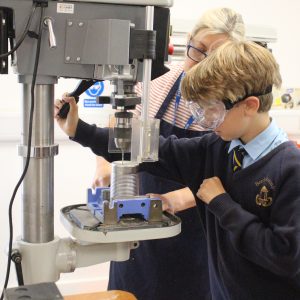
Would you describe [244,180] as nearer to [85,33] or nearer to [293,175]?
[293,175]

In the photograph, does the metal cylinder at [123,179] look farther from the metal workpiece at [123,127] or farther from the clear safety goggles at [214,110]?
the clear safety goggles at [214,110]

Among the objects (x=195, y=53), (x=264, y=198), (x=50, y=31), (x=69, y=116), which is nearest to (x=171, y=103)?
(x=195, y=53)

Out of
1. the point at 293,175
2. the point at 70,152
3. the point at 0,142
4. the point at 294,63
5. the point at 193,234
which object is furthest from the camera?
the point at 294,63

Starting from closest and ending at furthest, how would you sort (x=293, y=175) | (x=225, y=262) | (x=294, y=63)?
(x=293, y=175) < (x=225, y=262) < (x=294, y=63)

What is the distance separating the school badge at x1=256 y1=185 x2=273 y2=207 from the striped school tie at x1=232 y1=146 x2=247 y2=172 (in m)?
0.11

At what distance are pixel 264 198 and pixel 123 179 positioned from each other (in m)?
0.33

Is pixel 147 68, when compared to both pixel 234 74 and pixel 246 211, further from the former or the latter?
pixel 246 211

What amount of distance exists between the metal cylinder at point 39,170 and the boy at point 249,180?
22 cm

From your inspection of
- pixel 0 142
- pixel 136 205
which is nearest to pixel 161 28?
pixel 136 205

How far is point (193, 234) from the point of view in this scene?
1.61m

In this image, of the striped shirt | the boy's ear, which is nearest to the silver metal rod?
the boy's ear

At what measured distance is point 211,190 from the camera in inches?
44.6

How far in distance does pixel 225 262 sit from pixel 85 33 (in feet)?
2.12

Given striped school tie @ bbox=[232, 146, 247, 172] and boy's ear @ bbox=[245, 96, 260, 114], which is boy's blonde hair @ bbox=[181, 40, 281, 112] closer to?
boy's ear @ bbox=[245, 96, 260, 114]
